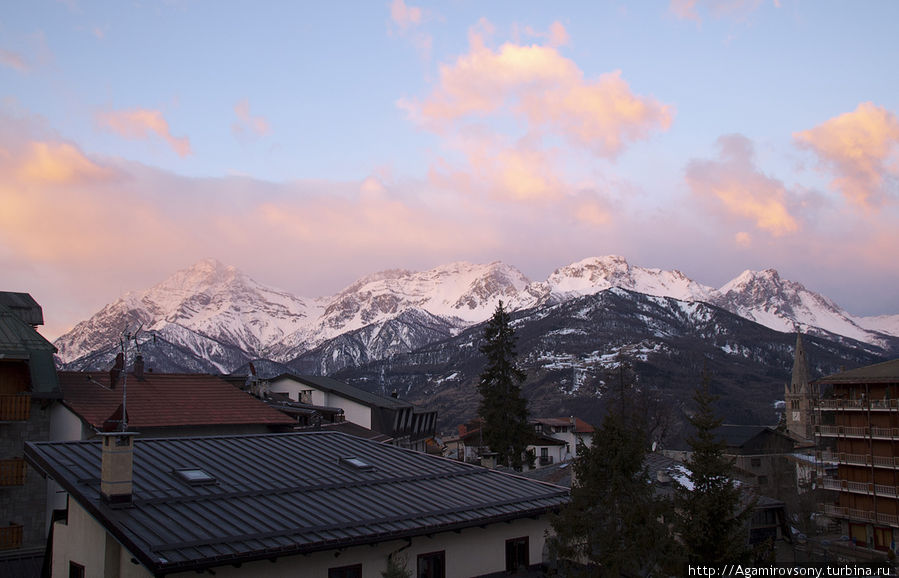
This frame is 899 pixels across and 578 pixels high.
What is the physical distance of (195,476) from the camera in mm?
19047

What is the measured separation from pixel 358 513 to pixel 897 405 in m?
44.1

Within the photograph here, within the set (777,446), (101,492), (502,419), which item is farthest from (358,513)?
(777,446)

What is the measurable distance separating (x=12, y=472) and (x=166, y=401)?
7.53 meters

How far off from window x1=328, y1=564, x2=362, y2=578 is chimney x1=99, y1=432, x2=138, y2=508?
4697 millimetres

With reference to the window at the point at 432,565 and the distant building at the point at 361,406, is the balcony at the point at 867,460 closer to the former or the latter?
the distant building at the point at 361,406

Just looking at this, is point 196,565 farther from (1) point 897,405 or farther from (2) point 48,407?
(1) point 897,405

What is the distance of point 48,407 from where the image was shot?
36844mm

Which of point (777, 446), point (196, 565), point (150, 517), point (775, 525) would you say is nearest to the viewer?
point (196, 565)

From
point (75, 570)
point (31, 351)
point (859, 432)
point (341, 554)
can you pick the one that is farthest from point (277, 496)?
point (859, 432)

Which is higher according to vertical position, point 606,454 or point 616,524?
point 606,454

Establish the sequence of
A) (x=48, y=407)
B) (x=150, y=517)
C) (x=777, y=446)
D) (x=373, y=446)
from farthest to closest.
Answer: (x=777, y=446) → (x=48, y=407) → (x=373, y=446) → (x=150, y=517)

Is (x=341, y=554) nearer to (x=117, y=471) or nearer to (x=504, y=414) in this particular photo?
(x=117, y=471)

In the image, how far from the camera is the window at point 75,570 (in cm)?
1716

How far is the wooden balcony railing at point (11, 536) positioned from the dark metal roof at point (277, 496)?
16.4 meters
